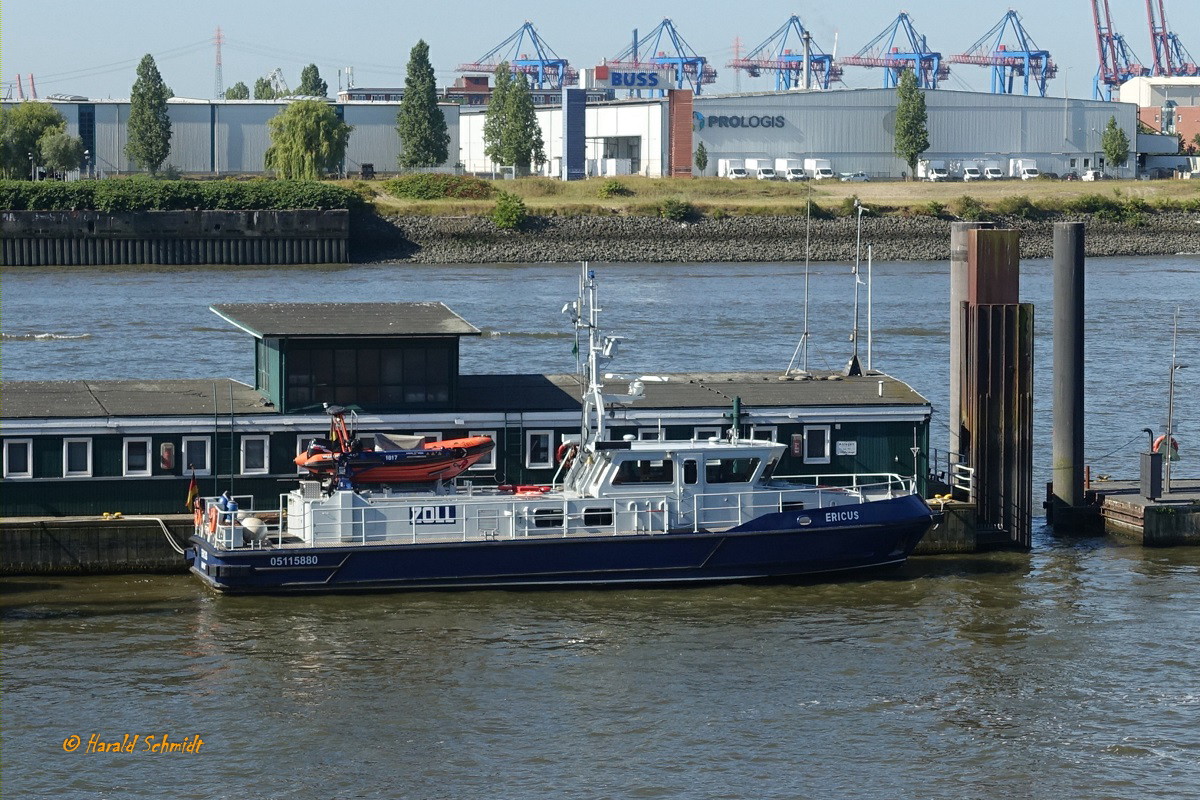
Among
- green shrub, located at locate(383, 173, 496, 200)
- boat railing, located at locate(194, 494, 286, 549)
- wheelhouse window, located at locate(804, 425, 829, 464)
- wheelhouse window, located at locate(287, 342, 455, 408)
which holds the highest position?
green shrub, located at locate(383, 173, 496, 200)

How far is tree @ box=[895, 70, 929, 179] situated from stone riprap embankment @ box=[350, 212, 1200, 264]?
21251 millimetres

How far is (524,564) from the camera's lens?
2541 centimetres

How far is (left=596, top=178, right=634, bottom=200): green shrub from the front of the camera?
4122 inches

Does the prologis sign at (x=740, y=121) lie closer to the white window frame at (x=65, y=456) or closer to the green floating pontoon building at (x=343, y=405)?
the green floating pontoon building at (x=343, y=405)

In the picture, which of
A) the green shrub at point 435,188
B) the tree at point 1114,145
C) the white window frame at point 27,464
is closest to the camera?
the white window frame at point 27,464

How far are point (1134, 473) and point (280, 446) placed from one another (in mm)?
18700

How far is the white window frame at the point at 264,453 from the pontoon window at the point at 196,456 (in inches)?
20.8

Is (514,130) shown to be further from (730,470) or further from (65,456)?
(730,470)

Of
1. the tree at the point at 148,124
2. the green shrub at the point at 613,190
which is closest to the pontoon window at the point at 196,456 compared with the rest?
the green shrub at the point at 613,190

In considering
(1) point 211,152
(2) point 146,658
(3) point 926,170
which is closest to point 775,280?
(3) point 926,170

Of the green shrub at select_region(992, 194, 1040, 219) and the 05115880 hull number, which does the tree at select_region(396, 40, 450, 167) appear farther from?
the 05115880 hull number

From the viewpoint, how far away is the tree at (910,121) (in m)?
121

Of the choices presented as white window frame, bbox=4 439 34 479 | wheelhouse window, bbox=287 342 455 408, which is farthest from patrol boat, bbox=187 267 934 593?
white window frame, bbox=4 439 34 479

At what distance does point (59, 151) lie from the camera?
109 m
